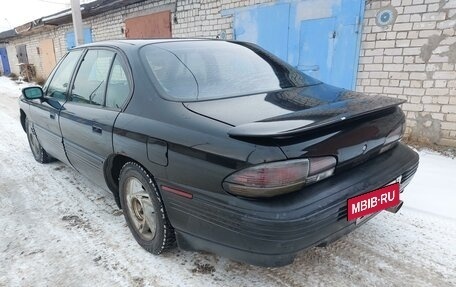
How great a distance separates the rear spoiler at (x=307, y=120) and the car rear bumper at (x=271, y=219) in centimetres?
31

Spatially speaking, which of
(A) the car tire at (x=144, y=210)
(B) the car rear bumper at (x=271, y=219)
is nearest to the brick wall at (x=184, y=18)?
(A) the car tire at (x=144, y=210)

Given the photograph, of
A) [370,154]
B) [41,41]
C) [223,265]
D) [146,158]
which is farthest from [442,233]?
[41,41]

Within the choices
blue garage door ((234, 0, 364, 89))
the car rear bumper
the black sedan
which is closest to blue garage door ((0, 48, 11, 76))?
blue garage door ((234, 0, 364, 89))

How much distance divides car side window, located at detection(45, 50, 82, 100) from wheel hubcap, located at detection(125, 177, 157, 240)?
1430 millimetres

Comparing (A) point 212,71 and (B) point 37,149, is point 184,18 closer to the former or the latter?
(B) point 37,149

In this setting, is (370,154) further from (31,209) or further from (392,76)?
(392,76)

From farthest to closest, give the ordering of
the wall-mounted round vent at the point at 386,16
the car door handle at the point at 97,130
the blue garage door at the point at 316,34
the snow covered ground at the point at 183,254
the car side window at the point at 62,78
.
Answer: the blue garage door at the point at 316,34, the wall-mounted round vent at the point at 386,16, the car side window at the point at 62,78, the car door handle at the point at 97,130, the snow covered ground at the point at 183,254

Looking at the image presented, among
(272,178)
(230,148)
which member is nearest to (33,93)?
(230,148)

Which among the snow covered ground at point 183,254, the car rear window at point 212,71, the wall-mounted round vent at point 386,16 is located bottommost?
the snow covered ground at point 183,254

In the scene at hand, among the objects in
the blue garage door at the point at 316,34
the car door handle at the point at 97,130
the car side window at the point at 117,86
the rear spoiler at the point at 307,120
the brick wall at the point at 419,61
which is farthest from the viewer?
the blue garage door at the point at 316,34

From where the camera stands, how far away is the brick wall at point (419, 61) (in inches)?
177

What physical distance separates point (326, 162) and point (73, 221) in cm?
226

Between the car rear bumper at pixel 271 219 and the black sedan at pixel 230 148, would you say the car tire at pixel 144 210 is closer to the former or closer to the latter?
the black sedan at pixel 230 148

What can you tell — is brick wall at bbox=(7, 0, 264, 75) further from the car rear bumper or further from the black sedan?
the car rear bumper
